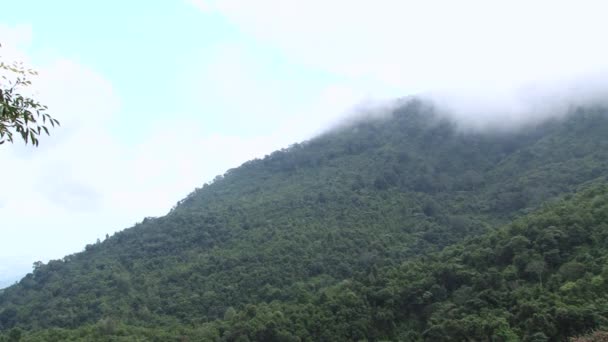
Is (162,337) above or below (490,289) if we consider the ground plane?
above

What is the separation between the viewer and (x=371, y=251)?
49.8m

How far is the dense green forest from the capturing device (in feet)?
95.5

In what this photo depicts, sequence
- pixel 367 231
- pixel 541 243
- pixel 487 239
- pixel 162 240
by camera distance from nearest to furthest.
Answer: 1. pixel 541 243
2. pixel 487 239
3. pixel 367 231
4. pixel 162 240

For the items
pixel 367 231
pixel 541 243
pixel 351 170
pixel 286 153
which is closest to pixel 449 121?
pixel 351 170

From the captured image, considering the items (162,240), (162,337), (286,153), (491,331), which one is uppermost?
(286,153)

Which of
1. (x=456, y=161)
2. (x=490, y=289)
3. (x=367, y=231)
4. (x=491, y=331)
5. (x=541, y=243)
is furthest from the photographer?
(x=456, y=161)

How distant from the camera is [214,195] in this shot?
80500mm

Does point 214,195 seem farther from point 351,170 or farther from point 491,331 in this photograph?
point 491,331

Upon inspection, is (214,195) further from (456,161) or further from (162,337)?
(162,337)

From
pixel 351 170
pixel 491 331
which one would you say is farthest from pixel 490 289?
pixel 351 170

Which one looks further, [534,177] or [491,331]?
[534,177]

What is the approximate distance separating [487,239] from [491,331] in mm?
10889

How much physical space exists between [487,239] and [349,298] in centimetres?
967

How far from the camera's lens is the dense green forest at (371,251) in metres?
29.1
